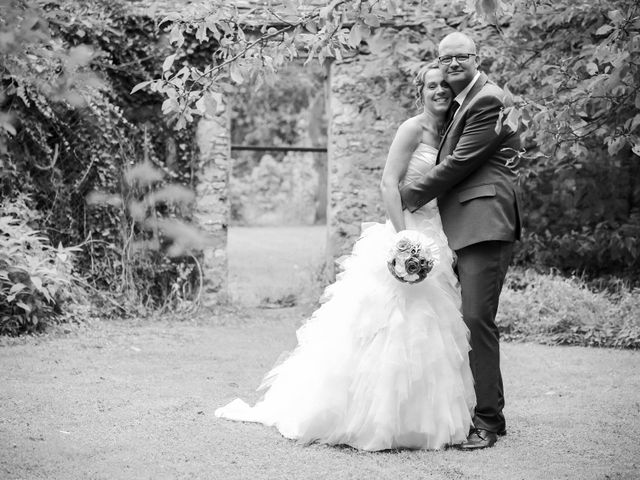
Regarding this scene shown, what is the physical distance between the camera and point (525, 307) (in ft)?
26.0

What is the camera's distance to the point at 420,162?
14.2 feet

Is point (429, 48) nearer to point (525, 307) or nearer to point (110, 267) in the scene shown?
point (525, 307)

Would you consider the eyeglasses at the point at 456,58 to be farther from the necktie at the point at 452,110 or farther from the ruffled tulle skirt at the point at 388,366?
the ruffled tulle skirt at the point at 388,366

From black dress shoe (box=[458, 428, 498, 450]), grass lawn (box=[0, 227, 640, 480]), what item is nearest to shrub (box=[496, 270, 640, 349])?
grass lawn (box=[0, 227, 640, 480])

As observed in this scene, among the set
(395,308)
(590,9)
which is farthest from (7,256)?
(590,9)

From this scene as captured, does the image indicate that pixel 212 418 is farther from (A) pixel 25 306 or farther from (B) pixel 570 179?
(B) pixel 570 179

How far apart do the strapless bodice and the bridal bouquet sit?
37cm

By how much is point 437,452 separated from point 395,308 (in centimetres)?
76

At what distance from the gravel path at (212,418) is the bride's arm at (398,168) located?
124 cm

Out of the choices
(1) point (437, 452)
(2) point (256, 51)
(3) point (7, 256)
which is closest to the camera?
(1) point (437, 452)

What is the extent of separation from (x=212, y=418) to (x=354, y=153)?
5170 mm

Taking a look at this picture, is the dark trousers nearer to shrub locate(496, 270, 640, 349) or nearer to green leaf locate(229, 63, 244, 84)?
green leaf locate(229, 63, 244, 84)

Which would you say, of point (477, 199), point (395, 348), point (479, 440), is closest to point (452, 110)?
point (477, 199)

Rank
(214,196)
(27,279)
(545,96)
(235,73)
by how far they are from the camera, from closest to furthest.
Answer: (235,73) < (27,279) < (545,96) < (214,196)
